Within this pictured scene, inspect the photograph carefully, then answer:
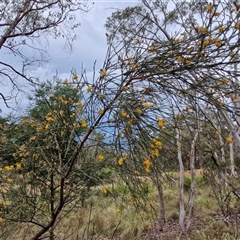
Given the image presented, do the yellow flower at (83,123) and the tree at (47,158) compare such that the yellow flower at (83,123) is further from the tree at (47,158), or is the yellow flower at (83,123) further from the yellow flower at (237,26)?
the yellow flower at (237,26)

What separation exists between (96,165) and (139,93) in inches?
25.3

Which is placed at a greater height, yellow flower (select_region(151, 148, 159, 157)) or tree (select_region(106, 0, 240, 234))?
tree (select_region(106, 0, 240, 234))

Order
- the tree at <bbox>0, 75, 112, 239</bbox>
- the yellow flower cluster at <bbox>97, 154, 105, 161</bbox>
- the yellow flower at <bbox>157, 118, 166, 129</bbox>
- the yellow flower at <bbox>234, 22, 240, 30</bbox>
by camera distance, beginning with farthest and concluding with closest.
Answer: the tree at <bbox>0, 75, 112, 239</bbox> < the yellow flower cluster at <bbox>97, 154, 105, 161</bbox> < the yellow flower at <bbox>234, 22, 240, 30</bbox> < the yellow flower at <bbox>157, 118, 166, 129</bbox>

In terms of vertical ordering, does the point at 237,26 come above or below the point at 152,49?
above

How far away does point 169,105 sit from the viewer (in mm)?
1762


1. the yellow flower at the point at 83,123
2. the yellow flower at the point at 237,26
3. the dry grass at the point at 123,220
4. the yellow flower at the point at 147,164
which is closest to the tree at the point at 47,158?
the yellow flower at the point at 83,123

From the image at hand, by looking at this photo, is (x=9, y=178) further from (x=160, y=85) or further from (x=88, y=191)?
(x=160, y=85)

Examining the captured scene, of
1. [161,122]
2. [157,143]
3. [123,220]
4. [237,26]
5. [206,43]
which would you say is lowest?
[123,220]

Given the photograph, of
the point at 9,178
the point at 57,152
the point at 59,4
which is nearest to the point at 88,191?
the point at 57,152

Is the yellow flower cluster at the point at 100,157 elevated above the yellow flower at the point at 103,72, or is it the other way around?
the yellow flower at the point at 103,72

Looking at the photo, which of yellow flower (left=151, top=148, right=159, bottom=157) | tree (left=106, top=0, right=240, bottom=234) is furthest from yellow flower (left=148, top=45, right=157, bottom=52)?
yellow flower (left=151, top=148, right=159, bottom=157)

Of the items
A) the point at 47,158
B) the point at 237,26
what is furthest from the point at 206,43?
the point at 47,158

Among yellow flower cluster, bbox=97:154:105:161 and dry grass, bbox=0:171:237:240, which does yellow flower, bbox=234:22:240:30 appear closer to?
yellow flower cluster, bbox=97:154:105:161

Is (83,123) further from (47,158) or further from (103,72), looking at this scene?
(47,158)
